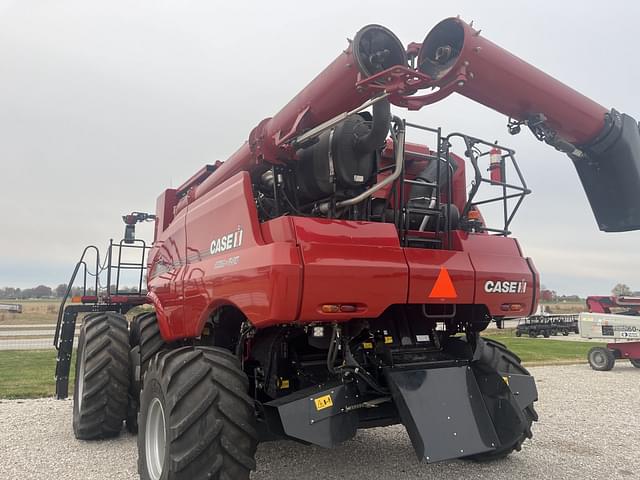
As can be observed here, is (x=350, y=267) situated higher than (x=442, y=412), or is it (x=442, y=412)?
(x=350, y=267)

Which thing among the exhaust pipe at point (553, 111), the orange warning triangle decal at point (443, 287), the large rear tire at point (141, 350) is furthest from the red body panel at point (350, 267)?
the large rear tire at point (141, 350)

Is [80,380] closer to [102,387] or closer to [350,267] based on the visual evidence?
[102,387]

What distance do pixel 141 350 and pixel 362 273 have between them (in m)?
3.54

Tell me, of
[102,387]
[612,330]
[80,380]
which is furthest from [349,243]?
[612,330]

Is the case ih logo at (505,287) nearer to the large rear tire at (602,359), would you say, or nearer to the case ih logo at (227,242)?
the case ih logo at (227,242)

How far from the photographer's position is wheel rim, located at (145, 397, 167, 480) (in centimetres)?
414

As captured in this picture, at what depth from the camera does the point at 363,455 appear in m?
5.52

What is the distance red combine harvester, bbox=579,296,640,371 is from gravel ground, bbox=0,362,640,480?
6.82 meters

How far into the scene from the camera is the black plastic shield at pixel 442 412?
372 cm

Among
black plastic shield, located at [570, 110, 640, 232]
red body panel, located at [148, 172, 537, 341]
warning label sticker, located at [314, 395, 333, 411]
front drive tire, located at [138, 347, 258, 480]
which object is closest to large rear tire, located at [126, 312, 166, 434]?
red body panel, located at [148, 172, 537, 341]

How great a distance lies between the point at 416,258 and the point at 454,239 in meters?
0.69

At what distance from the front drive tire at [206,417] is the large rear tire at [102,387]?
2.54 m

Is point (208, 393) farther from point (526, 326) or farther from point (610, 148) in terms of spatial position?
point (526, 326)

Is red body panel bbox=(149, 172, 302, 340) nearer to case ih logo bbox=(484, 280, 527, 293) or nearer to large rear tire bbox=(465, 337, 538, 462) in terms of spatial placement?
case ih logo bbox=(484, 280, 527, 293)
